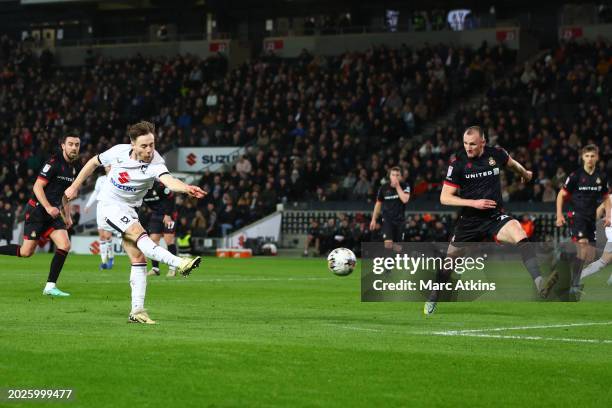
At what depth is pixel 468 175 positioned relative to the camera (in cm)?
1552

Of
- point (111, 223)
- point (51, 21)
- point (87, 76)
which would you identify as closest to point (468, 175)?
point (111, 223)

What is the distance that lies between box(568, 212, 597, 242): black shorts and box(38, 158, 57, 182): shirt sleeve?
31.4 ft

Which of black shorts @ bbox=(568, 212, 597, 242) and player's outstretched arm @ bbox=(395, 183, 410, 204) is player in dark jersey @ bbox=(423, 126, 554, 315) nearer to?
black shorts @ bbox=(568, 212, 597, 242)

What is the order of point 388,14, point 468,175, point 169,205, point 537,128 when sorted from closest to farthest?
point 468,175, point 169,205, point 537,128, point 388,14

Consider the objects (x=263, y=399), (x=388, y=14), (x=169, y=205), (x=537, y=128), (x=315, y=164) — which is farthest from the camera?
(x=388, y=14)

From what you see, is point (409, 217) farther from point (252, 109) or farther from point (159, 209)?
point (159, 209)

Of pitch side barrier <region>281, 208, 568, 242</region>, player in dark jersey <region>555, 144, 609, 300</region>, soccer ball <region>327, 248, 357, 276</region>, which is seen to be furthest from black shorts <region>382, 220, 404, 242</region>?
soccer ball <region>327, 248, 357, 276</region>

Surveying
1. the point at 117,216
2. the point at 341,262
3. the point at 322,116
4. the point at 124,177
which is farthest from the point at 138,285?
the point at 322,116

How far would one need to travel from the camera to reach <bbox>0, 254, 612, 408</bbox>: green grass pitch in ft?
27.1

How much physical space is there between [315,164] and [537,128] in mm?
8472

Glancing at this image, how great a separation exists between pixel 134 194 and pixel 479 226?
4.75 meters

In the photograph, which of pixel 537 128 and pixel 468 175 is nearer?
pixel 468 175

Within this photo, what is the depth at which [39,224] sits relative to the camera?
1897cm

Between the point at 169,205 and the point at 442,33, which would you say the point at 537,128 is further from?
the point at 169,205
